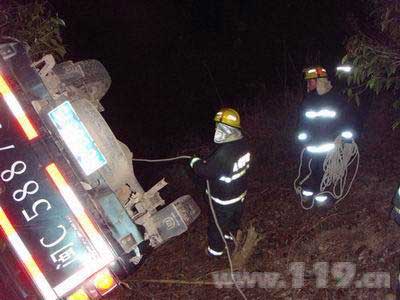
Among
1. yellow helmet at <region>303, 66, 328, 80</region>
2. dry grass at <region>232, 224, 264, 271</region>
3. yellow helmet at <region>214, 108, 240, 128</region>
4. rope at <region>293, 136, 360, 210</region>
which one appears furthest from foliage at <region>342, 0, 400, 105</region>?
dry grass at <region>232, 224, 264, 271</region>

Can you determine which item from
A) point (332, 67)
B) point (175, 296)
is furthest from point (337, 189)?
point (332, 67)

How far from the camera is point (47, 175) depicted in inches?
142

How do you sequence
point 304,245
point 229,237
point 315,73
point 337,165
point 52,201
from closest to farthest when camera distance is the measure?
point 52,201 < point 315,73 < point 304,245 < point 229,237 < point 337,165

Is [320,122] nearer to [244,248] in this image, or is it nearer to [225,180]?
[225,180]

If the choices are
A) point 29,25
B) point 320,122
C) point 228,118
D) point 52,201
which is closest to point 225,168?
point 228,118

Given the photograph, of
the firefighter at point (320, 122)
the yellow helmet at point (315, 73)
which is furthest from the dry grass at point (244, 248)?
the yellow helmet at point (315, 73)

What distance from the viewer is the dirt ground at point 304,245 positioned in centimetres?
534

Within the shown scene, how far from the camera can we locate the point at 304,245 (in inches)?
235

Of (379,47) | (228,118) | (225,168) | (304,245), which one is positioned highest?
(379,47)

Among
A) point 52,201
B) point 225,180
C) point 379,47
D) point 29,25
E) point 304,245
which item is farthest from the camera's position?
point 304,245

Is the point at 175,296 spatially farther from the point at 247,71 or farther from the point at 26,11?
the point at 247,71

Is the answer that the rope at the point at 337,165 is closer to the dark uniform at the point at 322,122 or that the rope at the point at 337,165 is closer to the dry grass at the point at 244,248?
the dark uniform at the point at 322,122

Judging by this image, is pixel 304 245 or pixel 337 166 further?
pixel 337 166

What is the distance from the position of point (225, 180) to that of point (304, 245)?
1.50 meters
